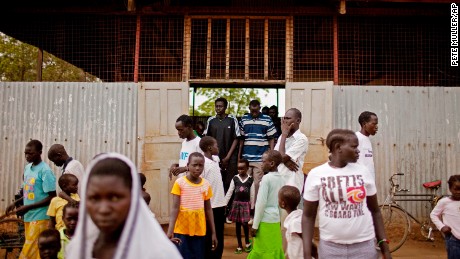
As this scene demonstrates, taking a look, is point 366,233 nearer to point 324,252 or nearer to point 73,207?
point 324,252

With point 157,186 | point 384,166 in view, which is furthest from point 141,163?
point 384,166

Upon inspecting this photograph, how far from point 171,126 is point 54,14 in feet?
9.91

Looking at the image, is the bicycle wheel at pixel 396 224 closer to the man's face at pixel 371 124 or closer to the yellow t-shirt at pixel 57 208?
the man's face at pixel 371 124

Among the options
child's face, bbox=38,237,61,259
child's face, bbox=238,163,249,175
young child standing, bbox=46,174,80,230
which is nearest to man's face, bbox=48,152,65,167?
young child standing, bbox=46,174,80,230

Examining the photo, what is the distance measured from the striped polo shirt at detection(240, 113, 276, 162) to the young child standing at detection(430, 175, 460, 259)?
346 centimetres

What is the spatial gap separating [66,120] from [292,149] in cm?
444

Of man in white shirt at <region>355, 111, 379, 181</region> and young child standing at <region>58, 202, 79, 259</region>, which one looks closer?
young child standing at <region>58, 202, 79, 259</region>

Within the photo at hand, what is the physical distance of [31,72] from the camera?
21.5m

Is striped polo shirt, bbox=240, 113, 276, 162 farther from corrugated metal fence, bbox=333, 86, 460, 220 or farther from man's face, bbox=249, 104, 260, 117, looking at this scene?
corrugated metal fence, bbox=333, 86, 460, 220

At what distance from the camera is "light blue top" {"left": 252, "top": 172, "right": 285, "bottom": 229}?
518 centimetres

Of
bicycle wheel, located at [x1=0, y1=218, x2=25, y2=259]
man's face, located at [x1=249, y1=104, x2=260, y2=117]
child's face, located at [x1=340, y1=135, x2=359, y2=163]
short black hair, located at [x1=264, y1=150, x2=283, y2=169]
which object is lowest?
bicycle wheel, located at [x1=0, y1=218, x2=25, y2=259]

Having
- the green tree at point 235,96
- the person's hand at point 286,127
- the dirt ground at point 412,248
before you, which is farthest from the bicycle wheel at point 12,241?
the green tree at point 235,96

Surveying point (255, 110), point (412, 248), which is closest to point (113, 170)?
point (255, 110)

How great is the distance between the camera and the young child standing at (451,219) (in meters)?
4.80
